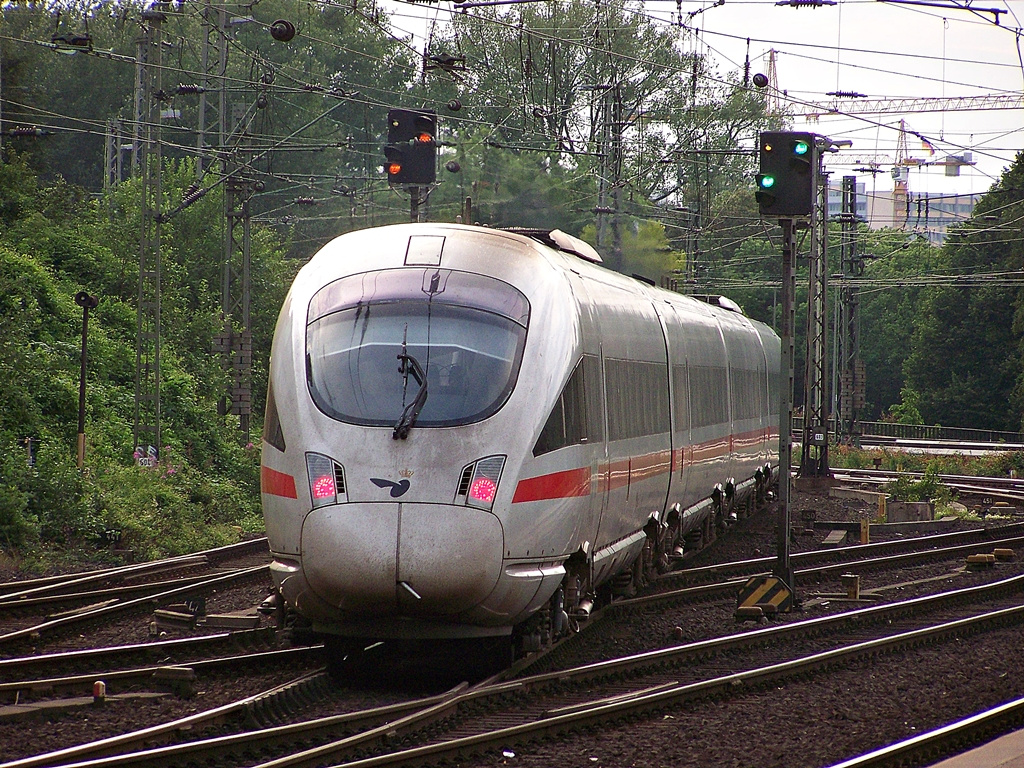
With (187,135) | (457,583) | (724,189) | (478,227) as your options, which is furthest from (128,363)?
(724,189)

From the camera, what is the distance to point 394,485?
8.24 meters

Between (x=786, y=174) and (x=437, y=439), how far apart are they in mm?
Answer: 5959

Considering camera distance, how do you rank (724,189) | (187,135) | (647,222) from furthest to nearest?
(724,189), (187,135), (647,222)

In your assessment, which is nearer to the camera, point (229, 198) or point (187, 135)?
point (229, 198)

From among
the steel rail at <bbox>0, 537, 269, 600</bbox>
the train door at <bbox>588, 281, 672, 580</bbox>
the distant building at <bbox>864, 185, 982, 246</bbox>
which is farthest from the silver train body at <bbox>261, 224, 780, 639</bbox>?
the distant building at <bbox>864, 185, 982, 246</bbox>

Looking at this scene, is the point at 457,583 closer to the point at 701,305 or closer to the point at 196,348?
the point at 701,305

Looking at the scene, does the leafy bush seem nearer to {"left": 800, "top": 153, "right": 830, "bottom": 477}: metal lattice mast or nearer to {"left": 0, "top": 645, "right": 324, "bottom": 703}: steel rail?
{"left": 800, "top": 153, "right": 830, "bottom": 477}: metal lattice mast

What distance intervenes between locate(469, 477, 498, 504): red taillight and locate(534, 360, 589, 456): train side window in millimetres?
485

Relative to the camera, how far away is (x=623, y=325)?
39.0 ft

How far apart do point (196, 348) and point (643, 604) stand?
72.3ft

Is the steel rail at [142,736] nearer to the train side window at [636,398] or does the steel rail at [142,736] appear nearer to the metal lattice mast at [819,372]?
the train side window at [636,398]

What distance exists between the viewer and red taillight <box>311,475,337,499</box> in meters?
8.34

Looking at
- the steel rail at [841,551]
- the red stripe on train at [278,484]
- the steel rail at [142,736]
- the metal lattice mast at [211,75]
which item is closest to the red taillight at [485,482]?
the red stripe on train at [278,484]

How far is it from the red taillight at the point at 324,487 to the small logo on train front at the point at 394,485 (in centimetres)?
26
